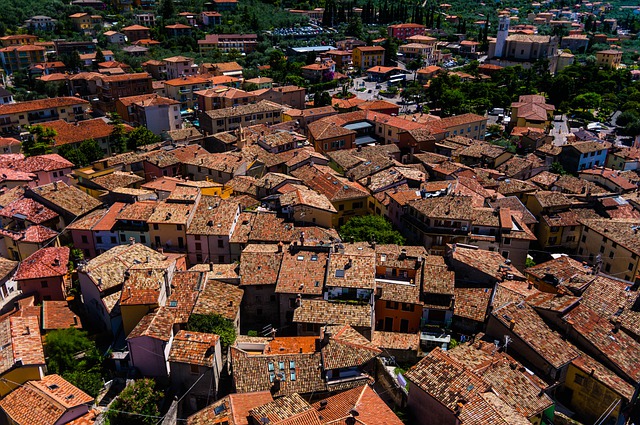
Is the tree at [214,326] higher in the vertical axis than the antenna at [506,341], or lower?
higher

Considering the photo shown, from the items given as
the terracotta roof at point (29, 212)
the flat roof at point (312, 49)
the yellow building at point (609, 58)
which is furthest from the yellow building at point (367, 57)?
the terracotta roof at point (29, 212)

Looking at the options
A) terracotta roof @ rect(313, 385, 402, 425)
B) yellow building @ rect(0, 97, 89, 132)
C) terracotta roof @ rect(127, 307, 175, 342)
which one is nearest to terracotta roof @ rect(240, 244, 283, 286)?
terracotta roof @ rect(127, 307, 175, 342)

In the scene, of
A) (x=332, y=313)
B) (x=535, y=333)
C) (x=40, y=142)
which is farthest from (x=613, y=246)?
(x=40, y=142)

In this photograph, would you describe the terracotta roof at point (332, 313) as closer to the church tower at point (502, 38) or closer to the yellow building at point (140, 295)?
the yellow building at point (140, 295)

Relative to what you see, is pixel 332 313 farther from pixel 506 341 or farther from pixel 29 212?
pixel 29 212

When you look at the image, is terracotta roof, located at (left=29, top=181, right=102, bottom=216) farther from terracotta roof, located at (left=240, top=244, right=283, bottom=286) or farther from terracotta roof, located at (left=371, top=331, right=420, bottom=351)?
terracotta roof, located at (left=371, top=331, right=420, bottom=351)

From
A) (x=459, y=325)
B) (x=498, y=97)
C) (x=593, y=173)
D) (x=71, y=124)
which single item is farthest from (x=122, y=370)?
(x=498, y=97)
